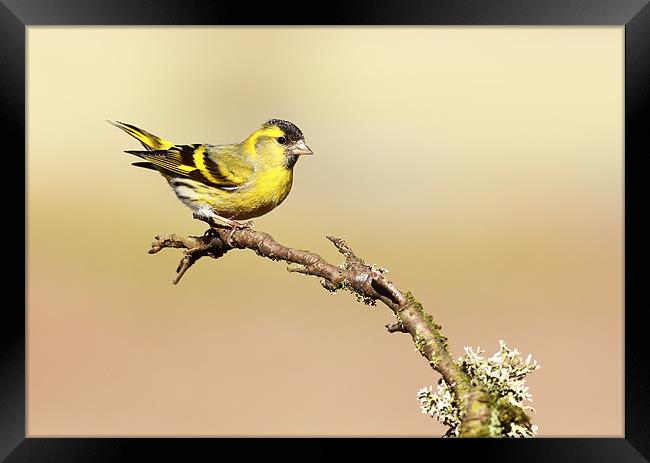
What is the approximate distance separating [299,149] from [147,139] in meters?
0.95

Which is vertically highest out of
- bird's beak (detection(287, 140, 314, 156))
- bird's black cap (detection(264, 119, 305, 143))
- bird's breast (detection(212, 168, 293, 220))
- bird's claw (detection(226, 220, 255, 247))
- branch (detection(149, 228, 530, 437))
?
bird's black cap (detection(264, 119, 305, 143))

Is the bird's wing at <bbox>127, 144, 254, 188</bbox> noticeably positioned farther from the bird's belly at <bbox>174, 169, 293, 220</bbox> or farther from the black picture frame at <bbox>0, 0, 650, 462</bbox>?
the black picture frame at <bbox>0, 0, 650, 462</bbox>

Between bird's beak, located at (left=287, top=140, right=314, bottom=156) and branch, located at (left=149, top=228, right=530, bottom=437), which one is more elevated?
bird's beak, located at (left=287, top=140, right=314, bottom=156)

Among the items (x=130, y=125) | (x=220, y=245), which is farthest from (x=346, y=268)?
(x=130, y=125)

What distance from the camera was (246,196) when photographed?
4.32m

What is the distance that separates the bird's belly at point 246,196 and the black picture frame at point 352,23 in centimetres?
104

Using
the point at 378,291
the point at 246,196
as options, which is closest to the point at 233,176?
the point at 246,196

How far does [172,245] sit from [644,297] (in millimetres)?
2720

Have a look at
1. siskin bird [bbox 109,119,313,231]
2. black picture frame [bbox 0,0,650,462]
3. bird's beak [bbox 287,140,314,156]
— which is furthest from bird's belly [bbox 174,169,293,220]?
black picture frame [bbox 0,0,650,462]

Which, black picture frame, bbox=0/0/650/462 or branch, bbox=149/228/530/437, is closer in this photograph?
branch, bbox=149/228/530/437

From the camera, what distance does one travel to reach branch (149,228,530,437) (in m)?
3.29

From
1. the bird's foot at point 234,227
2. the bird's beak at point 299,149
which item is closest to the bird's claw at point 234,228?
the bird's foot at point 234,227

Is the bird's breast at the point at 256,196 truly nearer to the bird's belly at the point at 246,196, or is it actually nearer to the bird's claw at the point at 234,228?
the bird's belly at the point at 246,196

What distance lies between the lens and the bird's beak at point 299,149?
423 cm
